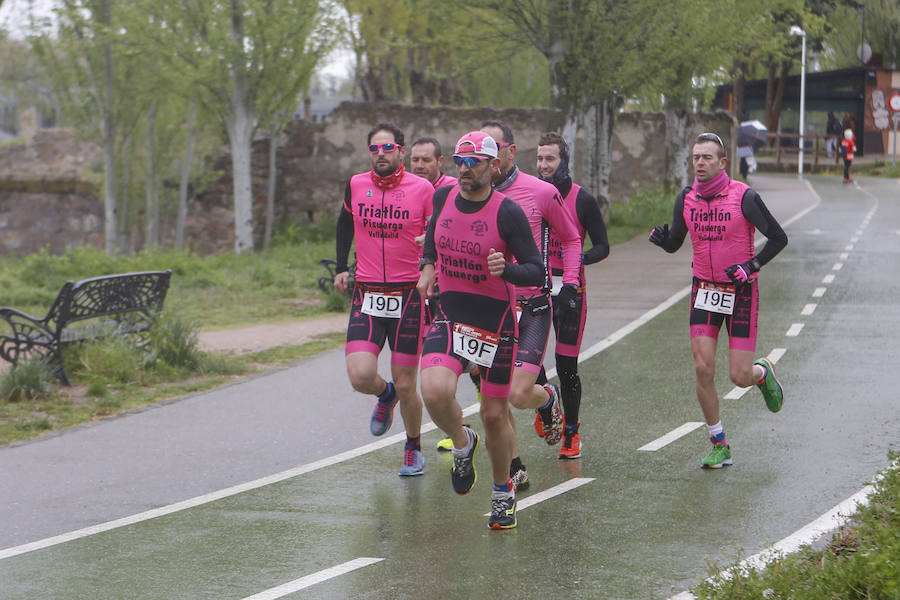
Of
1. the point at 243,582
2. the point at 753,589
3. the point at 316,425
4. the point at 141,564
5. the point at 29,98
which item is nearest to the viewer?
the point at 753,589

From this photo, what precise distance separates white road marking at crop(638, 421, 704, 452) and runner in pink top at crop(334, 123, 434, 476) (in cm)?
169

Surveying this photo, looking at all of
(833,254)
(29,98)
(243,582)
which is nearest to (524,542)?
(243,582)

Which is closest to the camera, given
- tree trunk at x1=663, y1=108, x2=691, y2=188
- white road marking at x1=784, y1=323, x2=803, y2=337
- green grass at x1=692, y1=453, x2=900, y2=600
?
green grass at x1=692, y1=453, x2=900, y2=600

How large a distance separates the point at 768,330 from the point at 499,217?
8.14 meters

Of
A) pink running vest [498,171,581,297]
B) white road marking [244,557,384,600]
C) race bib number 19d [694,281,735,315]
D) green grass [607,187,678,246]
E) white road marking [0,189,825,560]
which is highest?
pink running vest [498,171,581,297]

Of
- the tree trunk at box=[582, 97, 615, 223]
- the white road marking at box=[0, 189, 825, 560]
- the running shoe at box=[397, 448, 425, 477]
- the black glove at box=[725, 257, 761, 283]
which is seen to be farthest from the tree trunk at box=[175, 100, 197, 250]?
the black glove at box=[725, 257, 761, 283]

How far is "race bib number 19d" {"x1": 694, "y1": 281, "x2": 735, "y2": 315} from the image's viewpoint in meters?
8.40

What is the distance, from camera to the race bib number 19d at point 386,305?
8.23 metres

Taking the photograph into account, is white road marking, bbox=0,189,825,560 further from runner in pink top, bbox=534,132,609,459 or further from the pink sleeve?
the pink sleeve

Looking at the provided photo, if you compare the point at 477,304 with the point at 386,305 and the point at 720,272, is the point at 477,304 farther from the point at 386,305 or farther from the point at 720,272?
the point at 720,272

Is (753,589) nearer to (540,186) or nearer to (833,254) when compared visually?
(540,186)

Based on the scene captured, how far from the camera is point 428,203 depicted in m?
8.29

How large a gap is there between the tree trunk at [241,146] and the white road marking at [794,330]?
14601 mm

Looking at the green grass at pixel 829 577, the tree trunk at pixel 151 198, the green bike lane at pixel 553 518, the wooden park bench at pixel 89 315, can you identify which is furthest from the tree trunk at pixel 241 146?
the green grass at pixel 829 577
